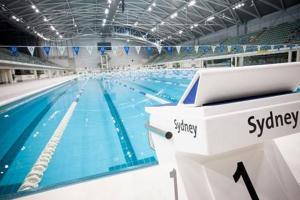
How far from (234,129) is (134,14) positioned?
2605cm

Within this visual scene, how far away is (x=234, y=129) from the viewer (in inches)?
33.3

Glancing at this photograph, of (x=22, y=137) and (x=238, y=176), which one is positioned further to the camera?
(x=22, y=137)

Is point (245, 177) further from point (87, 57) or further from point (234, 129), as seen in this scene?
point (87, 57)

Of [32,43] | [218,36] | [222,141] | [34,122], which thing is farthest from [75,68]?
[222,141]

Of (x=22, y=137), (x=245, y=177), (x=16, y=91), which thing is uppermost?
(x=245, y=177)

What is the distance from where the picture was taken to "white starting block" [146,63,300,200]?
83 cm

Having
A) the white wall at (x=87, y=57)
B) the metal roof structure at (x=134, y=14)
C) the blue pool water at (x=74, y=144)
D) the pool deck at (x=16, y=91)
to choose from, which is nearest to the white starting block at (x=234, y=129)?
the blue pool water at (x=74, y=144)

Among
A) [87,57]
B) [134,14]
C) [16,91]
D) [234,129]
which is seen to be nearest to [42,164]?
[234,129]

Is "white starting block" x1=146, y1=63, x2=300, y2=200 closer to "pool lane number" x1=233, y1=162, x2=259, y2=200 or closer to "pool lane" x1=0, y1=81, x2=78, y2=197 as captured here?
"pool lane number" x1=233, y1=162, x2=259, y2=200

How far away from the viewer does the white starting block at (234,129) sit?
833mm

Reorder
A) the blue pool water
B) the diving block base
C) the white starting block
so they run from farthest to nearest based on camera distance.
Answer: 1. the blue pool water
2. the diving block base
3. the white starting block

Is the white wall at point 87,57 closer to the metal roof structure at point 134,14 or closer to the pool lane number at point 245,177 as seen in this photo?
the metal roof structure at point 134,14

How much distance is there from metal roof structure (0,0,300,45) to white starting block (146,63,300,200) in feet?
47.3

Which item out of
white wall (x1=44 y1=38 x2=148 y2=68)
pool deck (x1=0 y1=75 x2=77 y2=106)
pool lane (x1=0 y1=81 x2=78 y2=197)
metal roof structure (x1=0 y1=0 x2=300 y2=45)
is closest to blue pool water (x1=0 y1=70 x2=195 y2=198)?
pool lane (x1=0 y1=81 x2=78 y2=197)
